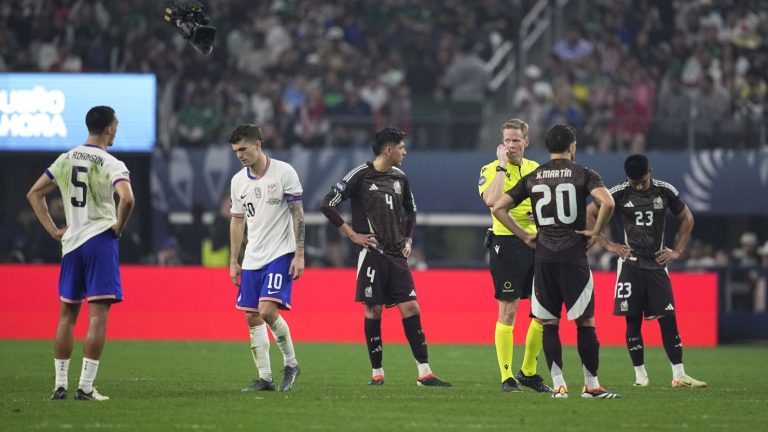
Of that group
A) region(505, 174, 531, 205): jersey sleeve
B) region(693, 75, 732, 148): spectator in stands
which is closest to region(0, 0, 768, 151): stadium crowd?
region(693, 75, 732, 148): spectator in stands

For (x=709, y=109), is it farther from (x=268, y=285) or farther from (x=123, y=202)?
(x=123, y=202)

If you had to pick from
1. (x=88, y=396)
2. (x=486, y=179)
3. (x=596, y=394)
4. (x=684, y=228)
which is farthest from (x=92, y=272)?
(x=684, y=228)

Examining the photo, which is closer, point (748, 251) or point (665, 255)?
point (665, 255)

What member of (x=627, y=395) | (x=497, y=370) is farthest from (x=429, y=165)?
(x=627, y=395)

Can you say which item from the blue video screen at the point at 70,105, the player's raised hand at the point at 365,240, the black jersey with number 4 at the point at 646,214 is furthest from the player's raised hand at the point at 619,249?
the blue video screen at the point at 70,105

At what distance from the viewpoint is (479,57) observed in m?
27.6

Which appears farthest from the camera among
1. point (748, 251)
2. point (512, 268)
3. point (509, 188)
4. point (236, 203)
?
point (748, 251)

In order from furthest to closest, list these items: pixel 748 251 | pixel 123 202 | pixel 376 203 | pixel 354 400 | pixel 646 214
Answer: pixel 748 251 < pixel 646 214 < pixel 376 203 < pixel 354 400 < pixel 123 202

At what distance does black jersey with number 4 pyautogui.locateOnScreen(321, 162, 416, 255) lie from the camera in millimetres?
13008

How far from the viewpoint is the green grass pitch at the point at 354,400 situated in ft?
31.0

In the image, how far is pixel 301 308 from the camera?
71.2 ft

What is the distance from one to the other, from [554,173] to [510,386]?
2167 mm

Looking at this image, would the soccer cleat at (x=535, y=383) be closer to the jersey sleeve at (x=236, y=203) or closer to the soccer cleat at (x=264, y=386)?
the soccer cleat at (x=264, y=386)

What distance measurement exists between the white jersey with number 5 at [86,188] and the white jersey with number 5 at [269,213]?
151 centimetres
